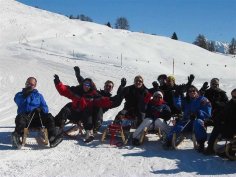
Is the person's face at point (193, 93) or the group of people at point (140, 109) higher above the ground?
the person's face at point (193, 93)

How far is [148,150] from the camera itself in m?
7.33

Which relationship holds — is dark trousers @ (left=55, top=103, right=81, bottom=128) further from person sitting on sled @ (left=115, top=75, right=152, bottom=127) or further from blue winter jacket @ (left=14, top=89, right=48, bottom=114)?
person sitting on sled @ (left=115, top=75, right=152, bottom=127)

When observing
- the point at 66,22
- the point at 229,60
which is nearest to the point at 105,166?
the point at 229,60

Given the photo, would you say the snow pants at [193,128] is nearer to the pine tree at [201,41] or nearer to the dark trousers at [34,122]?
the dark trousers at [34,122]

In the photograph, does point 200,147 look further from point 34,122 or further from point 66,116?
point 34,122

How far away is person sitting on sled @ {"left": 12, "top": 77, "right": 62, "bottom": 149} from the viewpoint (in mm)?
7430

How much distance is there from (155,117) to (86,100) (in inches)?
58.5

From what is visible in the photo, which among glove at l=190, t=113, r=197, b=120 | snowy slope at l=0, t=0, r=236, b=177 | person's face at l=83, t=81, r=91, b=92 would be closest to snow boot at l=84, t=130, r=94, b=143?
snowy slope at l=0, t=0, r=236, b=177

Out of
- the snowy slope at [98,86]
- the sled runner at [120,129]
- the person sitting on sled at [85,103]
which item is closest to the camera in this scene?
the snowy slope at [98,86]

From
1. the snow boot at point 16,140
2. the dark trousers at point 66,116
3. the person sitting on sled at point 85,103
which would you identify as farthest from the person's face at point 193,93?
the snow boot at point 16,140

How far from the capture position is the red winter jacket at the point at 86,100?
8.28m

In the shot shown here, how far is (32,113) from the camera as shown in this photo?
7.65 metres

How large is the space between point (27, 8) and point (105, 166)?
6282 cm

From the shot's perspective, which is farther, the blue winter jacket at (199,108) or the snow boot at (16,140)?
the blue winter jacket at (199,108)
